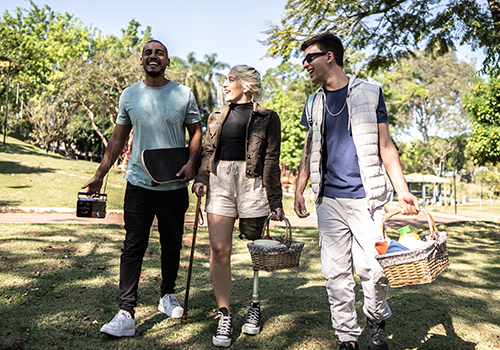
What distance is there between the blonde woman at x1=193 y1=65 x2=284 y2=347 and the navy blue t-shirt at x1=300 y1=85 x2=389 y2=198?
1.61 feet

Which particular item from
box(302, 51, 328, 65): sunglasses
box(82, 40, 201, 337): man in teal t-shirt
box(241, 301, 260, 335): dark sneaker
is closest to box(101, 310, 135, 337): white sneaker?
box(82, 40, 201, 337): man in teal t-shirt

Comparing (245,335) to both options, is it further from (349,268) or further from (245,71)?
(245,71)

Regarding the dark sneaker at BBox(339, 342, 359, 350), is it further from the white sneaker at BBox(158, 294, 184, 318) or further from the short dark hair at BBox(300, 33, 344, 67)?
the short dark hair at BBox(300, 33, 344, 67)

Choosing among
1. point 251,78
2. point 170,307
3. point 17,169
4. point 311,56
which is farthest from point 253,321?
point 17,169

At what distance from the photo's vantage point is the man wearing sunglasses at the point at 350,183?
269cm

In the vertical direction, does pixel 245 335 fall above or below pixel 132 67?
below

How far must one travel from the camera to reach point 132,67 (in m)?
24.3

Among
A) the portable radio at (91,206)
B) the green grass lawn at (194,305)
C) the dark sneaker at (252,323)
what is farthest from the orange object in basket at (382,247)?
the portable radio at (91,206)

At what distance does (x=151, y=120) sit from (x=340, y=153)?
1523mm

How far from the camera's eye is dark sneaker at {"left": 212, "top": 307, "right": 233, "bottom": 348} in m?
2.89

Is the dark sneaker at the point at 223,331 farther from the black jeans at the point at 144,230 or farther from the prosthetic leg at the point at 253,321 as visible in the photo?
the black jeans at the point at 144,230

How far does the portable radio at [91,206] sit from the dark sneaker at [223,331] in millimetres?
1313

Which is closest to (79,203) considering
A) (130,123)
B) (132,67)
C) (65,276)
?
(130,123)

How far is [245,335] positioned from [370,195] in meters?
1.47
